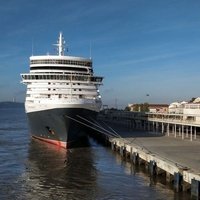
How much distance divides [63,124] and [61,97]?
16.1ft

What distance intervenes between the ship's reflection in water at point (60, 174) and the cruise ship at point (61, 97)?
7.90 feet

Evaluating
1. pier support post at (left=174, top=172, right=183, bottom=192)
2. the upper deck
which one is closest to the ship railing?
the upper deck

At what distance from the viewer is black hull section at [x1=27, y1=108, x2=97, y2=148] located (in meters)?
43.7

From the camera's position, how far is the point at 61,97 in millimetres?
47594

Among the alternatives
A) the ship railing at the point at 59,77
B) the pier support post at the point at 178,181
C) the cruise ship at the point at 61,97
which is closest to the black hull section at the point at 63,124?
the cruise ship at the point at 61,97

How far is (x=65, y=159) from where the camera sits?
38312mm

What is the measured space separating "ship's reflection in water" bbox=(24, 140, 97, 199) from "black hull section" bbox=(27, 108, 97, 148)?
4.20 feet

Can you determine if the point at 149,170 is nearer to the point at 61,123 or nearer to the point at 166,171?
the point at 166,171

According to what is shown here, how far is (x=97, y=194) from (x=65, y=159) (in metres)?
13.0

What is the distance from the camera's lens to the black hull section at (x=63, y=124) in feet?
143

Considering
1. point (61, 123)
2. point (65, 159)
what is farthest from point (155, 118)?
point (65, 159)

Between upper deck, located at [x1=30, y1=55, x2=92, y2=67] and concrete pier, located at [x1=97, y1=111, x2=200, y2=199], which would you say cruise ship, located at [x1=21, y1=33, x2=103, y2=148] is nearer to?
upper deck, located at [x1=30, y1=55, x2=92, y2=67]

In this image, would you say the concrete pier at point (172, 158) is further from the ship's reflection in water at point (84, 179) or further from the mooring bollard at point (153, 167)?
the ship's reflection in water at point (84, 179)

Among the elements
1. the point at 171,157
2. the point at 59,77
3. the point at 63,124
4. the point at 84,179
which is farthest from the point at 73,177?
the point at 59,77
